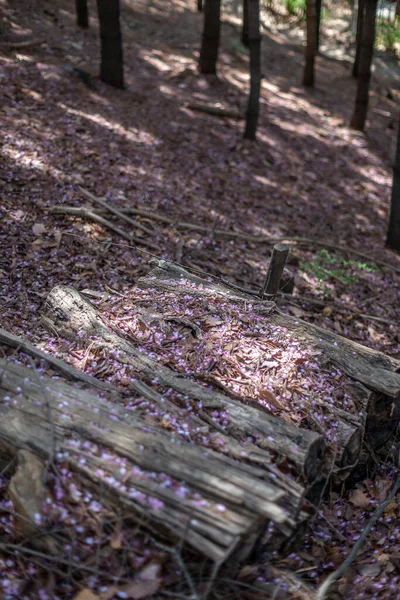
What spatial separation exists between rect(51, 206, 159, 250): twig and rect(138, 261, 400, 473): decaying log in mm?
2052

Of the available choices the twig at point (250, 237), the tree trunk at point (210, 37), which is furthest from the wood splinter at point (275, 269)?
the tree trunk at point (210, 37)

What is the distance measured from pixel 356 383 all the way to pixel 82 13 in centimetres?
1577

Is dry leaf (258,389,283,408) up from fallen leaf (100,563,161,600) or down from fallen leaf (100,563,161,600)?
up

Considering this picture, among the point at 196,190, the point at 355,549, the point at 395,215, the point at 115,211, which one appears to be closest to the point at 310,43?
the point at 395,215

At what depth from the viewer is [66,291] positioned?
5.38 m

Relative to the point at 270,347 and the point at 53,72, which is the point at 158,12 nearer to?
the point at 53,72

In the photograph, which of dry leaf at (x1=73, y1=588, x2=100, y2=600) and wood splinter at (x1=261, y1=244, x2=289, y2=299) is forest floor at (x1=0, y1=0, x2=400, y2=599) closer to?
dry leaf at (x1=73, y1=588, x2=100, y2=600)

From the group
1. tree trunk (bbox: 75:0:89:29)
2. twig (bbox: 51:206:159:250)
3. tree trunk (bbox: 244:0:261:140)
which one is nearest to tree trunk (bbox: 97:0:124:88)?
tree trunk (bbox: 244:0:261:140)

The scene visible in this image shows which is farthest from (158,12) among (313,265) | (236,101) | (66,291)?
(66,291)

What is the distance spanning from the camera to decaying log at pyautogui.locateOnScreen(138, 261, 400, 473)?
14.0 feet

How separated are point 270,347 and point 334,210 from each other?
711 cm

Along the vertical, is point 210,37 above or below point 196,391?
above

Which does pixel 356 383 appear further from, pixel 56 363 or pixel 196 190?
pixel 196 190

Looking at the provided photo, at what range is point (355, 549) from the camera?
11.9 ft
